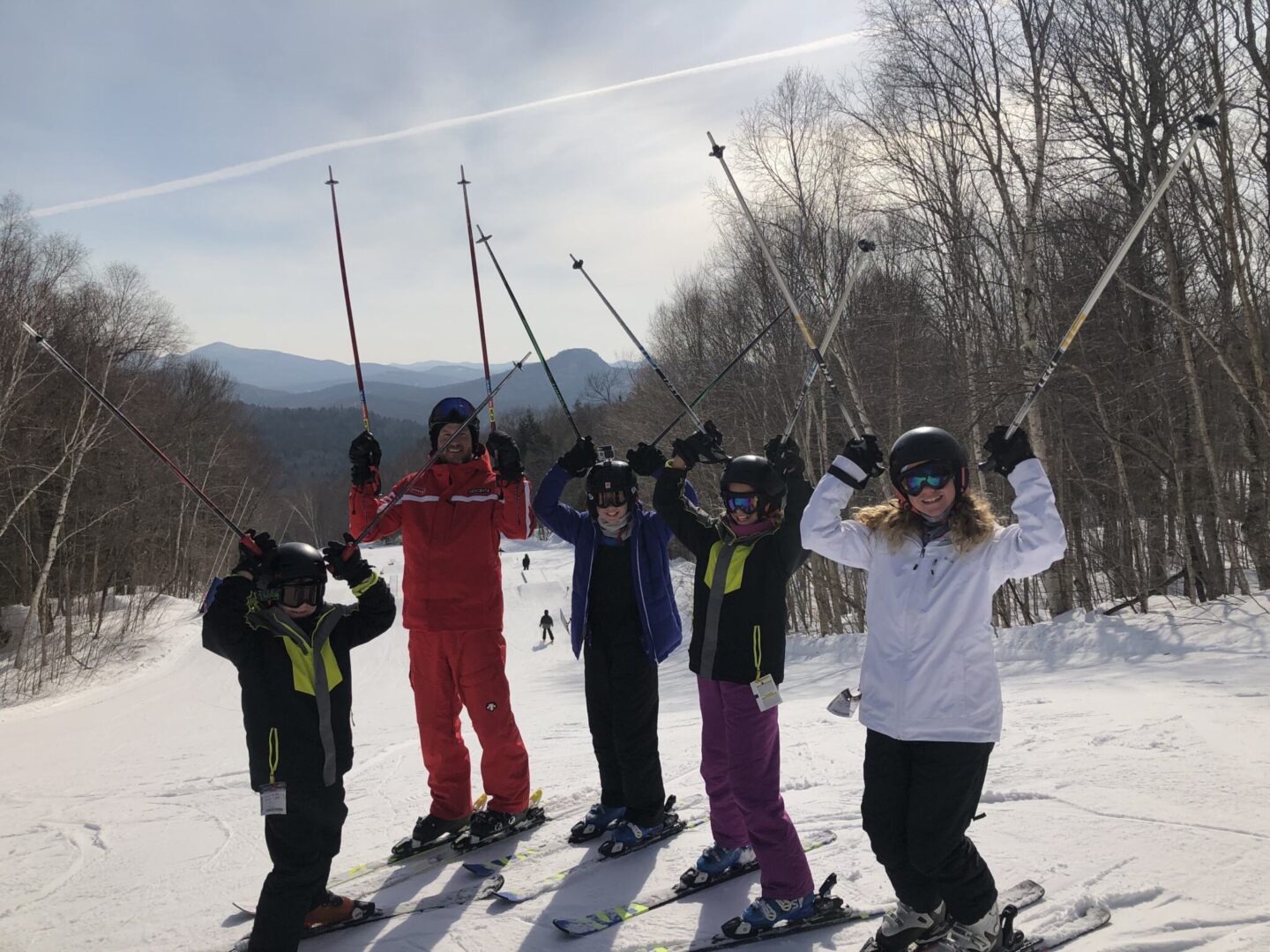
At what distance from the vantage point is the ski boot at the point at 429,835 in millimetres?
3863

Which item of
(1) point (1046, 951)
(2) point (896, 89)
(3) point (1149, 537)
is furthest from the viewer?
(3) point (1149, 537)

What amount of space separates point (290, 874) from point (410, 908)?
68 cm

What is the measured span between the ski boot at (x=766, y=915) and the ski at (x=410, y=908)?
105 centimetres

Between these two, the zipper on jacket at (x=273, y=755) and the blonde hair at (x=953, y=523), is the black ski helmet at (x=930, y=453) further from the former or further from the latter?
the zipper on jacket at (x=273, y=755)

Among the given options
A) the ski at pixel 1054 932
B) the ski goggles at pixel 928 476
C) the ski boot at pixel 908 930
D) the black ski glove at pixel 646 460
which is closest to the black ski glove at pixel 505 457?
the black ski glove at pixel 646 460

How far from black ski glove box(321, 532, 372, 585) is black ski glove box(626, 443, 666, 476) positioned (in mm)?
1235

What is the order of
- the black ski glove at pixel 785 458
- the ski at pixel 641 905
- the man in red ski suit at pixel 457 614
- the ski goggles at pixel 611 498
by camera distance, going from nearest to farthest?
the ski at pixel 641 905, the black ski glove at pixel 785 458, the ski goggles at pixel 611 498, the man in red ski suit at pixel 457 614

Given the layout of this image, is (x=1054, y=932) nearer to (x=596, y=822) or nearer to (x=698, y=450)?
(x=596, y=822)

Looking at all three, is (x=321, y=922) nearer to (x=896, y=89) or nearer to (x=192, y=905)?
(x=192, y=905)

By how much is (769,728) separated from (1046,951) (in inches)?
41.0

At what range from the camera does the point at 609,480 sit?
3.72m

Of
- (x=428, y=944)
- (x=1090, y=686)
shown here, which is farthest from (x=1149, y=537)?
(x=428, y=944)

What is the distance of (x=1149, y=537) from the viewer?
1630 cm

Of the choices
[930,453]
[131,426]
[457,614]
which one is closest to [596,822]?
[457,614]
